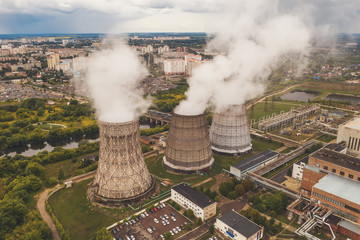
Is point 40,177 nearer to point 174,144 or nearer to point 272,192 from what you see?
point 174,144

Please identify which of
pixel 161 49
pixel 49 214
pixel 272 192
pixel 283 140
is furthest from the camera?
pixel 161 49

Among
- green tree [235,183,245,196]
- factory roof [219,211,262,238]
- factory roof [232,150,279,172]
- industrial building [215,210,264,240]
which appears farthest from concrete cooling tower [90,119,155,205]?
factory roof [232,150,279,172]

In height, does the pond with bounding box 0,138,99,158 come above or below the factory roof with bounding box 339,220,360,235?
below

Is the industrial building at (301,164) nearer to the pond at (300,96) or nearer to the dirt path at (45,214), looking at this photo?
the dirt path at (45,214)

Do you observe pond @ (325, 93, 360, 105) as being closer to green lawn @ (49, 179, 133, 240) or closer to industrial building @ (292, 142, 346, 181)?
industrial building @ (292, 142, 346, 181)

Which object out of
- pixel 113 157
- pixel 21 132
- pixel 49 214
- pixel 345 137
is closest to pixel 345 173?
pixel 345 137

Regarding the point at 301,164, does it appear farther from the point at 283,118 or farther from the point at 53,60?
the point at 53,60
